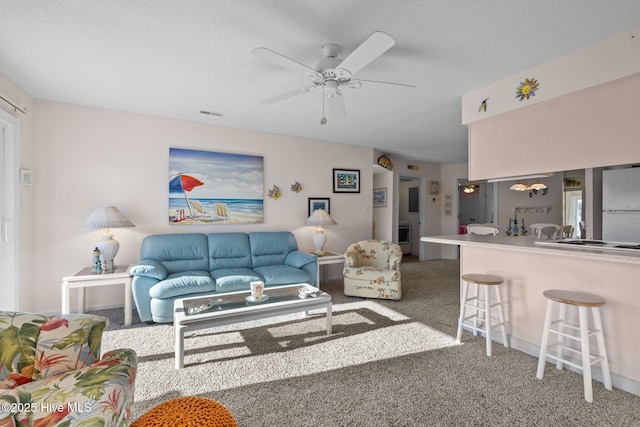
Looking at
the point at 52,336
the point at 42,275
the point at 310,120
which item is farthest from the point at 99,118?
the point at 52,336

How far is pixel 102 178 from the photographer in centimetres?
366

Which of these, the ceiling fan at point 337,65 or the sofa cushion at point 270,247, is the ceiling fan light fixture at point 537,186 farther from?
the sofa cushion at point 270,247

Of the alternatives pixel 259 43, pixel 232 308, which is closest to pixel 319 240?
pixel 232 308

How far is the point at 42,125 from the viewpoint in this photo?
133 inches

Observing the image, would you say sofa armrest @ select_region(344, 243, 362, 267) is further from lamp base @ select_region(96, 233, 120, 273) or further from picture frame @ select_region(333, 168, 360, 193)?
lamp base @ select_region(96, 233, 120, 273)

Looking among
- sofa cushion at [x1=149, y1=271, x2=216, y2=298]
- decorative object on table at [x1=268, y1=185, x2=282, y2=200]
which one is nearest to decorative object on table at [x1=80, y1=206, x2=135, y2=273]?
sofa cushion at [x1=149, y1=271, x2=216, y2=298]

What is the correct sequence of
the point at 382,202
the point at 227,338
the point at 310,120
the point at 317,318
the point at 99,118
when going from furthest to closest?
1. the point at 382,202
2. the point at 310,120
3. the point at 99,118
4. the point at 317,318
5. the point at 227,338

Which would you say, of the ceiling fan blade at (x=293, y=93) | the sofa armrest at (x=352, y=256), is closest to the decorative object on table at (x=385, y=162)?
the sofa armrest at (x=352, y=256)

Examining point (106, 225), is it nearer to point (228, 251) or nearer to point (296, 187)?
point (228, 251)

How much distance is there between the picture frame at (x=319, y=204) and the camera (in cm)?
502

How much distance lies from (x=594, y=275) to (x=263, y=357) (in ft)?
8.41

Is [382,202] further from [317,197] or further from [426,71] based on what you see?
[426,71]

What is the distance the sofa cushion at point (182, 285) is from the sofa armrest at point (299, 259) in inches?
43.7

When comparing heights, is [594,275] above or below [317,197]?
below
